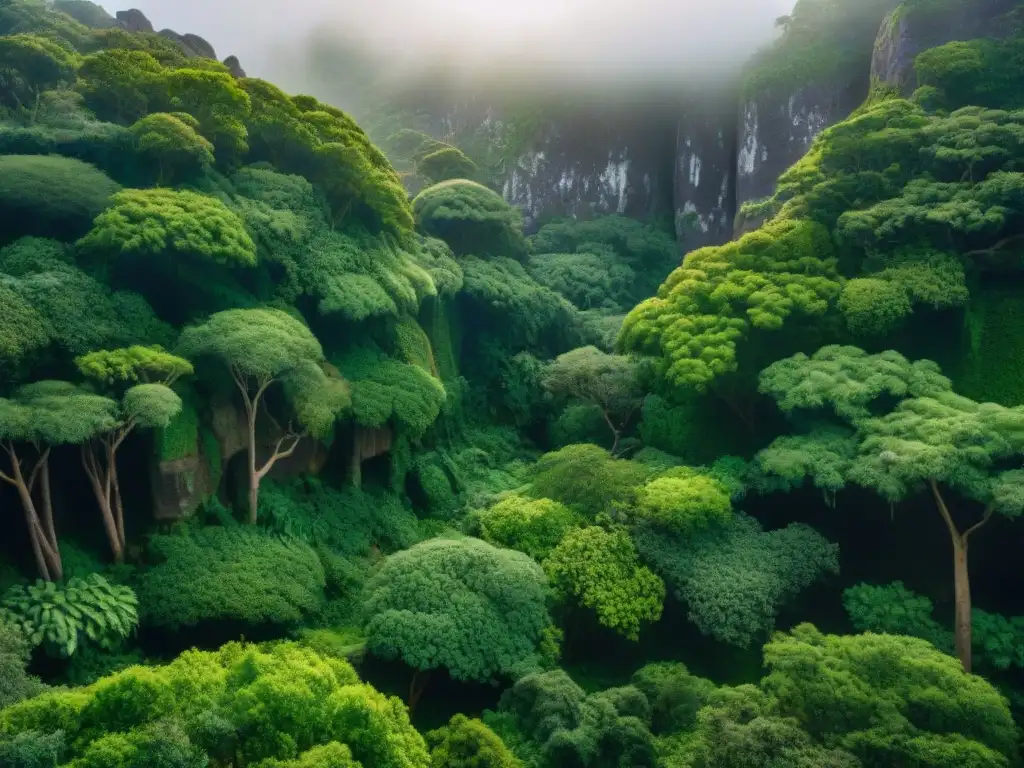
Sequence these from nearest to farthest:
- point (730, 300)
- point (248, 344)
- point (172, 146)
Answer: point (248, 344) → point (172, 146) → point (730, 300)

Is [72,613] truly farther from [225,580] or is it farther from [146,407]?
[146,407]

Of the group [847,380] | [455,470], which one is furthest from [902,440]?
[455,470]

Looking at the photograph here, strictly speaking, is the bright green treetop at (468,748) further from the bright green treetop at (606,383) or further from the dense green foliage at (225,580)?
the bright green treetop at (606,383)

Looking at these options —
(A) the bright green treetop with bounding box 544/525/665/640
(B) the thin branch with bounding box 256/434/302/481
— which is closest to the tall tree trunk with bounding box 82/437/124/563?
(B) the thin branch with bounding box 256/434/302/481

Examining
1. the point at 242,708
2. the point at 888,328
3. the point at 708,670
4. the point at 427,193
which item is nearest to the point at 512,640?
the point at 708,670

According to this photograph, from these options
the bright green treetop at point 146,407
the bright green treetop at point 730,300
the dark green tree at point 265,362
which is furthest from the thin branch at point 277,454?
the bright green treetop at point 730,300

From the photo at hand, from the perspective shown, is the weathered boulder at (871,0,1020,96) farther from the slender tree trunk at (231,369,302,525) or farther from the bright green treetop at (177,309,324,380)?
the slender tree trunk at (231,369,302,525)

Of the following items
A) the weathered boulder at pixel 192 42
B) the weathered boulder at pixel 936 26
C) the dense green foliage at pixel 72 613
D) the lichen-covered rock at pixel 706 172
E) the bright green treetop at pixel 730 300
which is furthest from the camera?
the lichen-covered rock at pixel 706 172
